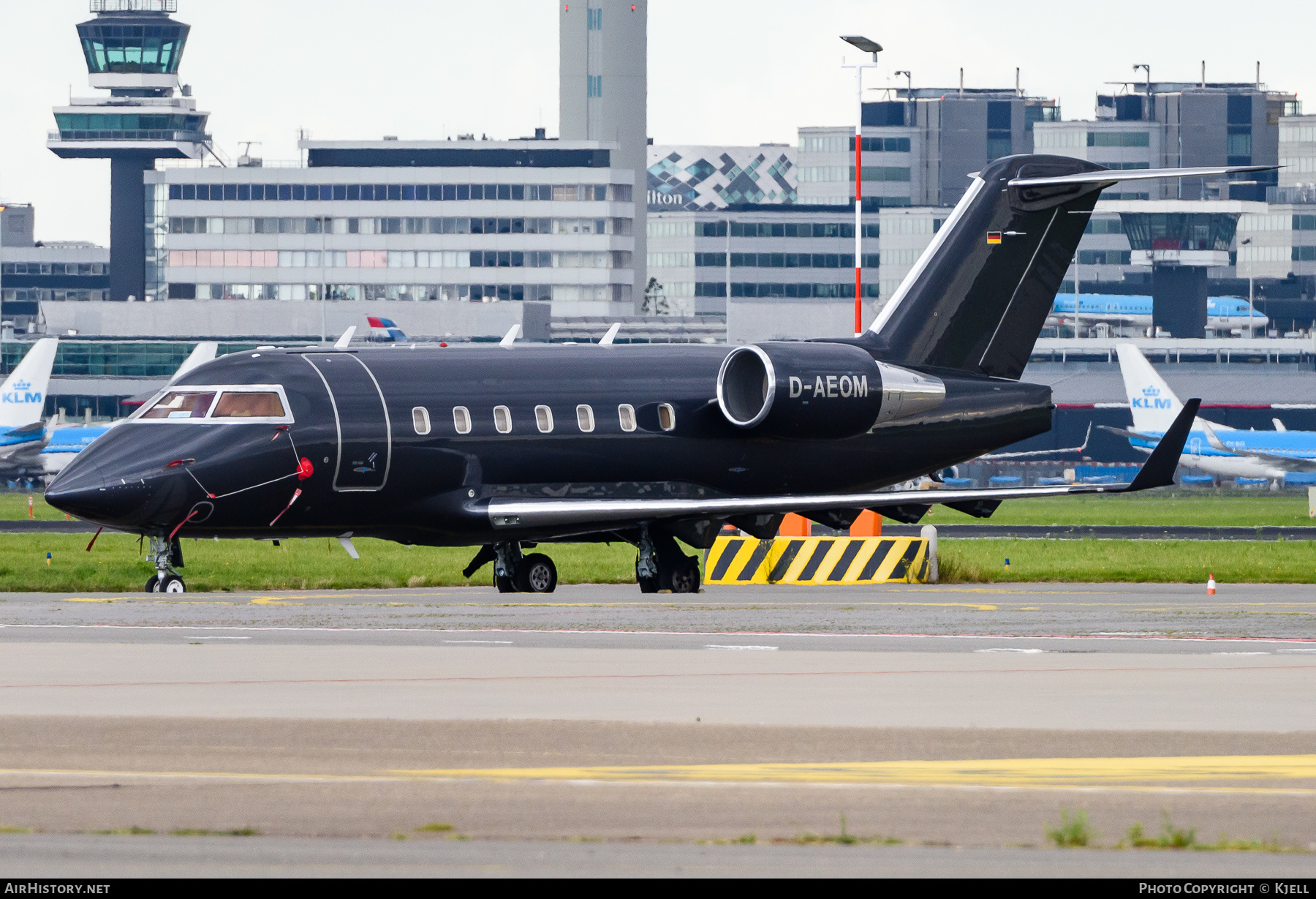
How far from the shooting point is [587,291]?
18500 cm

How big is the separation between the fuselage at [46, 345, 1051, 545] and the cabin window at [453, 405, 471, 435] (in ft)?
0.08

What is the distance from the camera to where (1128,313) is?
196 meters

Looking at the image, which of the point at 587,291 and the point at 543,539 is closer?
the point at 543,539

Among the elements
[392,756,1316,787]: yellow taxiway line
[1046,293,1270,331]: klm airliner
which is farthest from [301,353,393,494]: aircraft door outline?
[1046,293,1270,331]: klm airliner

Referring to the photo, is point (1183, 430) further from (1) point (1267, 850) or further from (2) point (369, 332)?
(2) point (369, 332)

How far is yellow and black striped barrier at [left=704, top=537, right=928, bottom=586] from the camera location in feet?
117

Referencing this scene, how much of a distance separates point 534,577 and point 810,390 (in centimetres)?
560

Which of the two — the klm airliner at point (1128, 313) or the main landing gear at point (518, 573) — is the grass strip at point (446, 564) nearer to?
the main landing gear at point (518, 573)

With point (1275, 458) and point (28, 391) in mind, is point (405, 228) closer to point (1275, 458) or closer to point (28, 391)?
point (28, 391)

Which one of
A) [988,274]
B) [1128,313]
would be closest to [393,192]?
[1128,313]

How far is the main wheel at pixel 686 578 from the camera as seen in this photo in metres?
33.0

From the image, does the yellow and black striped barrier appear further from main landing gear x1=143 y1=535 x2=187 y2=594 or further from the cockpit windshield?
main landing gear x1=143 y1=535 x2=187 y2=594

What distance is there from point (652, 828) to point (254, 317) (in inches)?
6685
